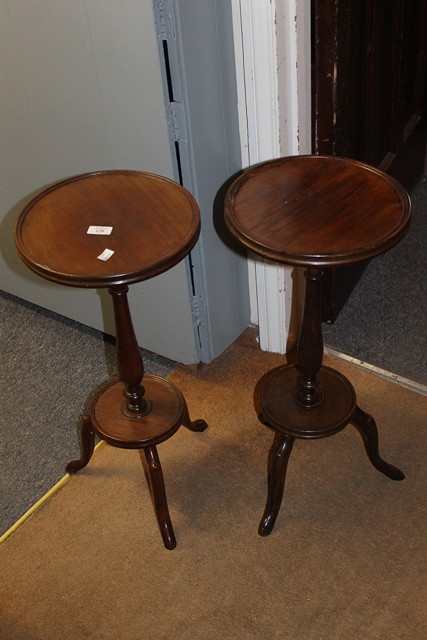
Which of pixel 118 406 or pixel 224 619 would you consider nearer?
pixel 224 619

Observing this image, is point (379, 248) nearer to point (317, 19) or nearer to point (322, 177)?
point (322, 177)

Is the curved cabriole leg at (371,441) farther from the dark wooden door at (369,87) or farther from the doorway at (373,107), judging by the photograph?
the dark wooden door at (369,87)

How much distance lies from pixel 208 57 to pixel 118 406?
0.92 meters

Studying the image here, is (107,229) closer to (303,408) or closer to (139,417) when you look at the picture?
(139,417)

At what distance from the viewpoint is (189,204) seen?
5.78 ft

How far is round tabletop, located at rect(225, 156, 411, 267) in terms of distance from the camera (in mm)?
1576

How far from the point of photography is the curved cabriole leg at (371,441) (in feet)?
6.73

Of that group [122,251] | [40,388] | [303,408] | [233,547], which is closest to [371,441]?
[303,408]

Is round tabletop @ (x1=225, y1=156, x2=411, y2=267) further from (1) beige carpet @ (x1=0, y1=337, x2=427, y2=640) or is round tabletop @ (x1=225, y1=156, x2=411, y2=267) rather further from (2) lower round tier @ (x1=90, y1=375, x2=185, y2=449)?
(1) beige carpet @ (x1=0, y1=337, x2=427, y2=640)

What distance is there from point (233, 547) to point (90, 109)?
1211mm

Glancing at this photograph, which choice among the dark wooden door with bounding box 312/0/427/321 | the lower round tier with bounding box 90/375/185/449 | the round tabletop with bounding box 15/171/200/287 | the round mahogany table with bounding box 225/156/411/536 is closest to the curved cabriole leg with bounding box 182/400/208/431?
the lower round tier with bounding box 90/375/185/449

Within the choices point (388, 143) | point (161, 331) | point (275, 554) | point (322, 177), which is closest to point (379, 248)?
point (322, 177)

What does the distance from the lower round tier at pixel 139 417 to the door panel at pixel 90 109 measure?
0.36 m

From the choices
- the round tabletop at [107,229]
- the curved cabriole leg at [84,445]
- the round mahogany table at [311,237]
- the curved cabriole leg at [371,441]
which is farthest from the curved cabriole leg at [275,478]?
the round tabletop at [107,229]
